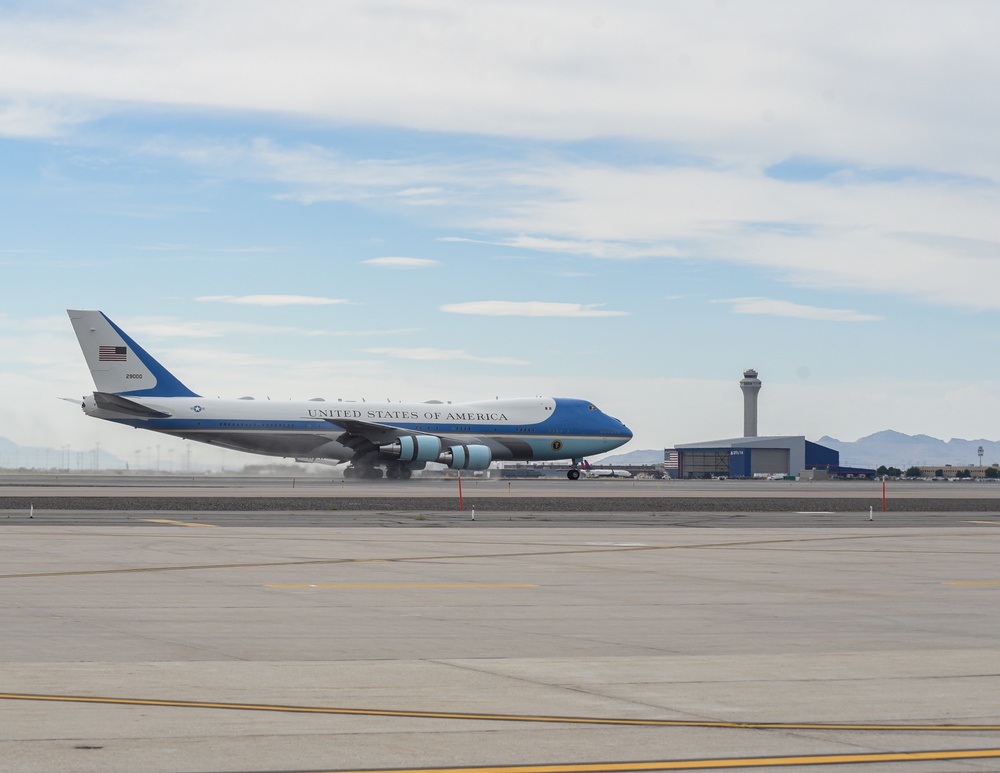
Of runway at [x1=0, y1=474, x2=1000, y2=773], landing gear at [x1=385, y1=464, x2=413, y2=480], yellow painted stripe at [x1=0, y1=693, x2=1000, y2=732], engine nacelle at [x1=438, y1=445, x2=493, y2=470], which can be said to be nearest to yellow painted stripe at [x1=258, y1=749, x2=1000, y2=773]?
runway at [x1=0, y1=474, x2=1000, y2=773]

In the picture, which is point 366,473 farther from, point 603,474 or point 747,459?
point 747,459

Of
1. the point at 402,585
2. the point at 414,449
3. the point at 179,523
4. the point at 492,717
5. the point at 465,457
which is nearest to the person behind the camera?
the point at 492,717

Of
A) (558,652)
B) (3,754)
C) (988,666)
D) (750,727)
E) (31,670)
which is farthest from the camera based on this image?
(558,652)

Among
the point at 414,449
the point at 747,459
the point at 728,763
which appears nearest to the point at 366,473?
the point at 414,449

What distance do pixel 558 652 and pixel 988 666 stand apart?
3838 millimetres

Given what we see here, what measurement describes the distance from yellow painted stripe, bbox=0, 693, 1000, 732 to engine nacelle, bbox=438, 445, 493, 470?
55888 millimetres

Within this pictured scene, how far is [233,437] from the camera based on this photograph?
63.6 meters

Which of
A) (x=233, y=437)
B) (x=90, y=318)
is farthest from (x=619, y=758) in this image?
(x=90, y=318)

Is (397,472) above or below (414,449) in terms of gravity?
below

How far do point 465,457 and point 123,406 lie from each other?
18.0 m

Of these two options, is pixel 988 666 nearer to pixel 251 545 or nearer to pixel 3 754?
pixel 3 754

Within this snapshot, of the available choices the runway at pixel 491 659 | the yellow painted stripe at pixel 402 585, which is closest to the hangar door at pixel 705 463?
the runway at pixel 491 659

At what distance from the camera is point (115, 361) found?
6494cm

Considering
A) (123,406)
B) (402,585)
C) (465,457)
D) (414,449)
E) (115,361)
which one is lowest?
(402,585)
